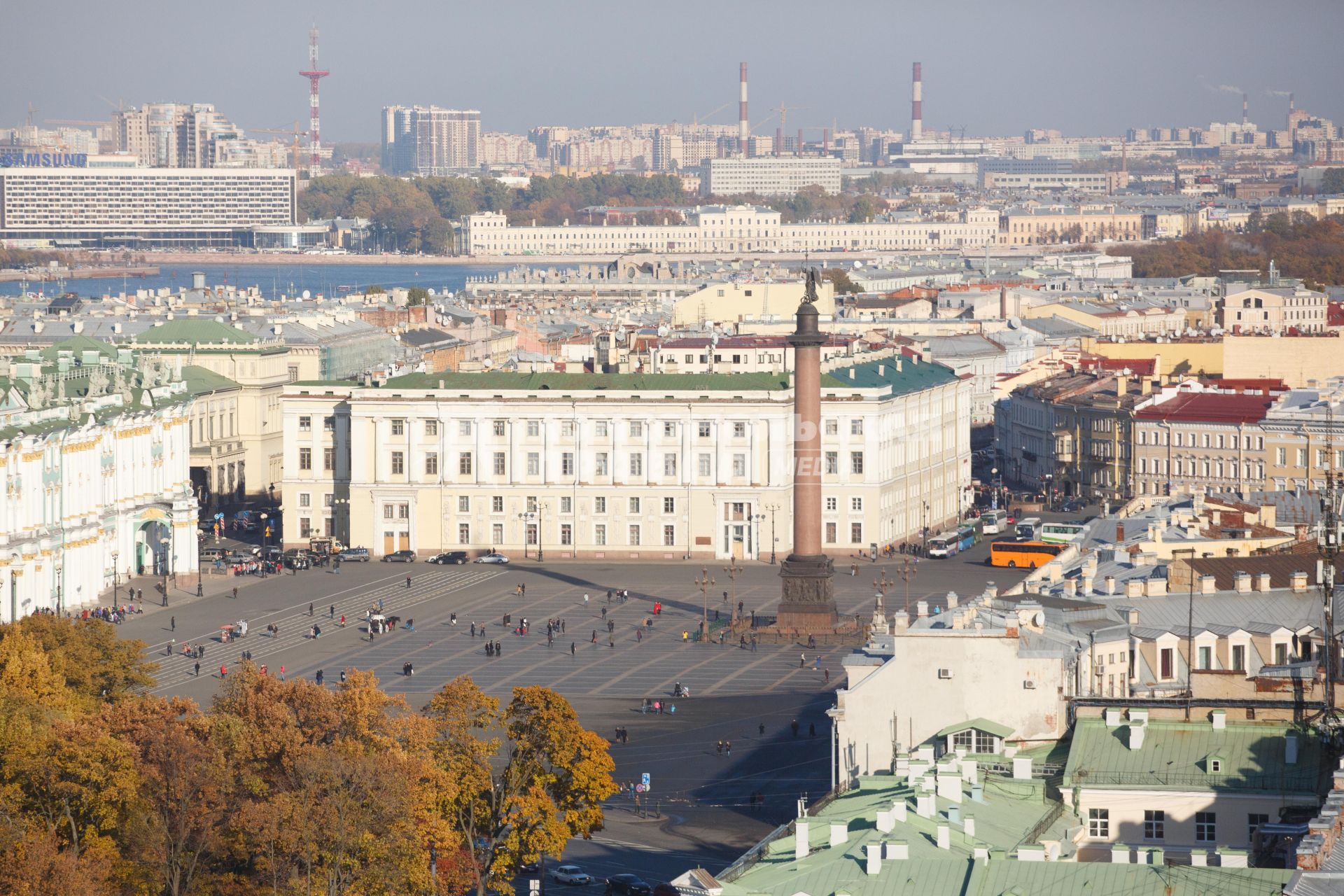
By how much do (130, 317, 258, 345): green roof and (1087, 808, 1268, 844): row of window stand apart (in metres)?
59.7

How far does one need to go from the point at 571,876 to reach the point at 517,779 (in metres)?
1.89

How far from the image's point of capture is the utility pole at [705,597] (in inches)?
2199

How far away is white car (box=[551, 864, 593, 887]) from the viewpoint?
34219 millimetres

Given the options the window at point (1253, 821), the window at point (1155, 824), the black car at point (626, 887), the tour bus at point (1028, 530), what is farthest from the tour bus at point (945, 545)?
the window at point (1253, 821)

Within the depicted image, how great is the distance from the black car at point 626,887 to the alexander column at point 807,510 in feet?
73.8

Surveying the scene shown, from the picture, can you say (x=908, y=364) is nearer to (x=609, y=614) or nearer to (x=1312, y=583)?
(x=609, y=614)

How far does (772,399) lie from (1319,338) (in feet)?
82.9

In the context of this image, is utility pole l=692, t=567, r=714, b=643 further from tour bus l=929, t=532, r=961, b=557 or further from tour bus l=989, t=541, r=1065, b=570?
tour bus l=989, t=541, r=1065, b=570

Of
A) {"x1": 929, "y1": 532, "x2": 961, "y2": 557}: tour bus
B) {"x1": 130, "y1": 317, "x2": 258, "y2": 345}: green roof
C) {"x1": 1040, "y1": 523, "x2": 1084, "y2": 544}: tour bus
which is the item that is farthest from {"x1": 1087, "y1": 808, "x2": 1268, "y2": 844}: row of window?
{"x1": 130, "y1": 317, "x2": 258, "y2": 345}: green roof

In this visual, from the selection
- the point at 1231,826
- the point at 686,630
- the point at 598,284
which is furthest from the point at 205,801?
the point at 598,284

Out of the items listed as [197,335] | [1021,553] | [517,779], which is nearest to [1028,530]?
[1021,553]

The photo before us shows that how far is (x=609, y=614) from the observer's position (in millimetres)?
59312

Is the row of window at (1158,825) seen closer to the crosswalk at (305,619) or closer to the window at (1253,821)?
the window at (1253,821)

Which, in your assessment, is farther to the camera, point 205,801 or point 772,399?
point 772,399
